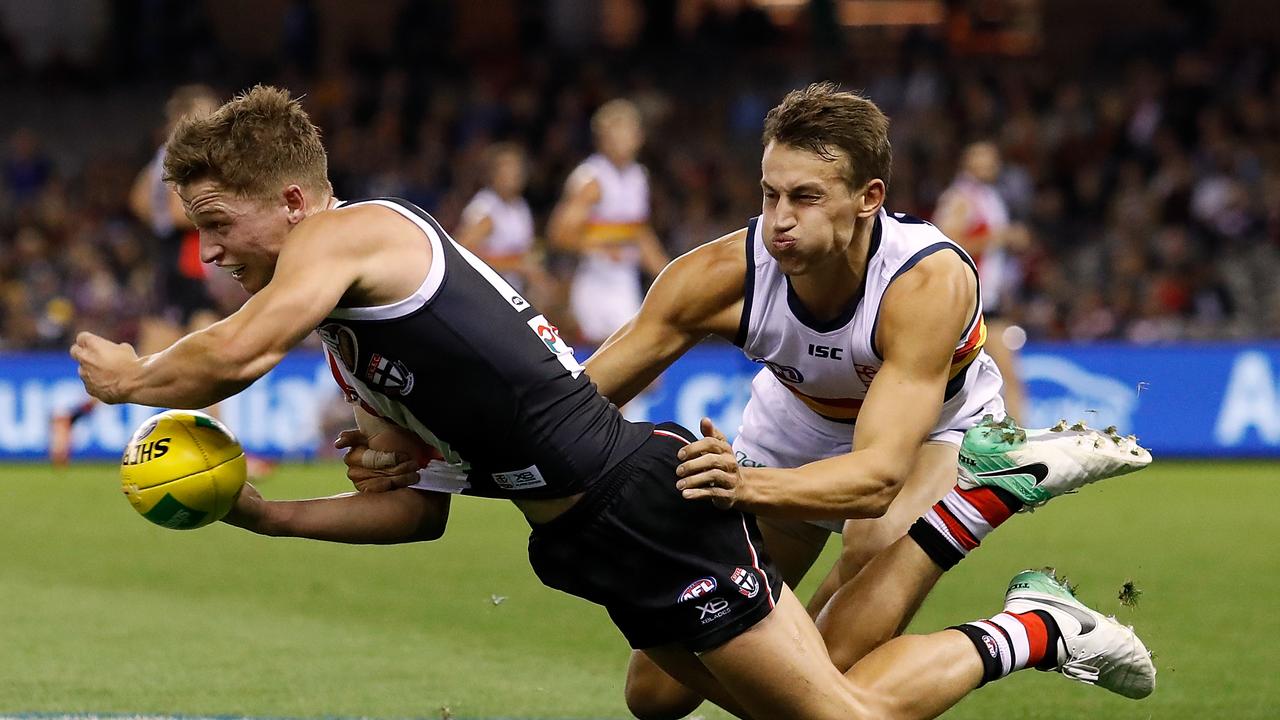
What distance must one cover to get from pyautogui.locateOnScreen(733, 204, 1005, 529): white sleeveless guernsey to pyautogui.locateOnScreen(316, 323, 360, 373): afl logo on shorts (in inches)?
55.6

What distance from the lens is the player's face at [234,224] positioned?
13.6 feet

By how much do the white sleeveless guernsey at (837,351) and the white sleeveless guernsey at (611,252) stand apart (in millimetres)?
7860

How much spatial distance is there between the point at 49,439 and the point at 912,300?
10583 mm

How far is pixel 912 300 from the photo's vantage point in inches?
190

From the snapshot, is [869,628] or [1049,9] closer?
[869,628]

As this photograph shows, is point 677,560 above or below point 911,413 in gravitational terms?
below

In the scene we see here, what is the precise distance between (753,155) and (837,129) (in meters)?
16.7

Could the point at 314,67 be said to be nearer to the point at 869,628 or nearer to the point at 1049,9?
the point at 1049,9

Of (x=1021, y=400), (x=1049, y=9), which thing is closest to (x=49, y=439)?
(x=1021, y=400)

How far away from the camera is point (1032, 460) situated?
5.17 meters

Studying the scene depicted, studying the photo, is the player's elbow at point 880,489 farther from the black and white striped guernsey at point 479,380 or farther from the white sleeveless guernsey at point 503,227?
the white sleeveless guernsey at point 503,227

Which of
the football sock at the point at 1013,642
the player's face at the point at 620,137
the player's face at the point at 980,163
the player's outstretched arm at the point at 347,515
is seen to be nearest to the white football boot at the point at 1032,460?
the football sock at the point at 1013,642

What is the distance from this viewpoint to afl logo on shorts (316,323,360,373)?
4.16 m

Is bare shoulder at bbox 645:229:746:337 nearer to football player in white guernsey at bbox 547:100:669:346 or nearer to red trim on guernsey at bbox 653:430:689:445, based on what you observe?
red trim on guernsey at bbox 653:430:689:445
